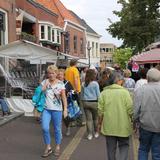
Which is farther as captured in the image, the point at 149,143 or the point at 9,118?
the point at 9,118

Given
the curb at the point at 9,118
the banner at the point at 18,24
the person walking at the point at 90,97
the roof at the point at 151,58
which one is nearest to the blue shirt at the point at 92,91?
the person walking at the point at 90,97

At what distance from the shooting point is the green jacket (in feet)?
25.5

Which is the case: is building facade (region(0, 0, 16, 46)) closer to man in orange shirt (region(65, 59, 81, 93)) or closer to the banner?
the banner

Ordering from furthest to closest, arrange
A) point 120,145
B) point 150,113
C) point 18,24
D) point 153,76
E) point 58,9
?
point 58,9 → point 18,24 → point 120,145 → point 153,76 → point 150,113

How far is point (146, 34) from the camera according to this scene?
36781mm

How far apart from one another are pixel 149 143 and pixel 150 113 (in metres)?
0.47

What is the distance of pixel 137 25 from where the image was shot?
37188 millimetres

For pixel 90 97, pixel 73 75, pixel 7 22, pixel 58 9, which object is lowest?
pixel 90 97

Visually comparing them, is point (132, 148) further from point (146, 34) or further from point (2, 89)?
point (146, 34)

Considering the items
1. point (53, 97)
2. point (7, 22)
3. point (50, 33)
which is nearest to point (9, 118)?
point (53, 97)

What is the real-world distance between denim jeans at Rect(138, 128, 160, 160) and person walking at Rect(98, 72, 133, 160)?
0.25 metres

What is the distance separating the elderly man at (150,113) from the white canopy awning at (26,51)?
10233 mm

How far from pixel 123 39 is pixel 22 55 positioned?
22.5 m

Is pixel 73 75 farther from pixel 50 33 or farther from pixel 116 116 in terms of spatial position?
pixel 50 33
